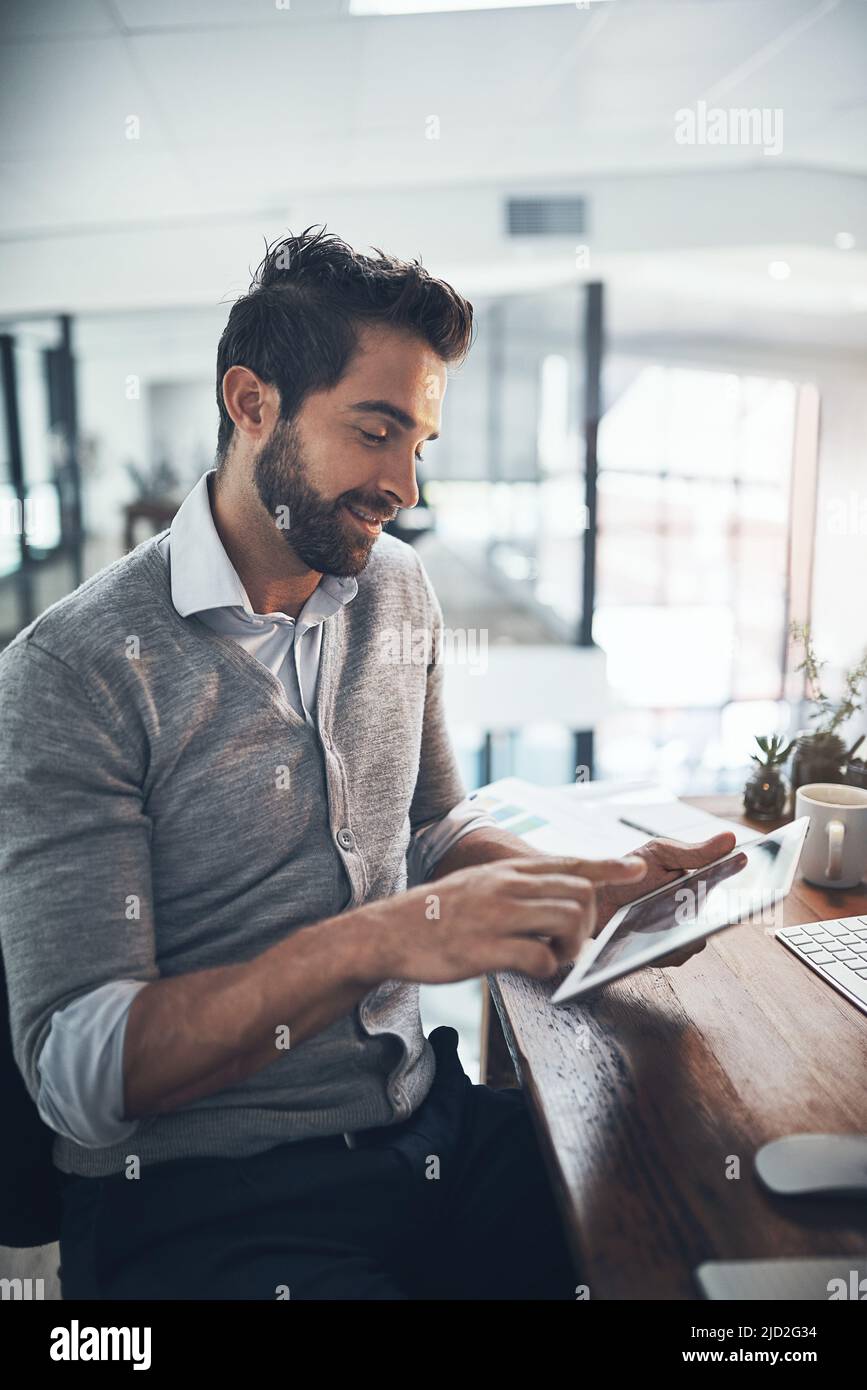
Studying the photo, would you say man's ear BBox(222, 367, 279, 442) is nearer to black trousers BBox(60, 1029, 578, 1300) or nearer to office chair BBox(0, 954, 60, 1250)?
office chair BBox(0, 954, 60, 1250)

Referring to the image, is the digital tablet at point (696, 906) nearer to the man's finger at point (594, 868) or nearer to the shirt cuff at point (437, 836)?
the man's finger at point (594, 868)

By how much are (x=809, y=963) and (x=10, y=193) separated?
4444mm

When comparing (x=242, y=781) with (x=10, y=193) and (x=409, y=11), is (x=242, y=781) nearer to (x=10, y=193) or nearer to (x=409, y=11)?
(x=409, y=11)

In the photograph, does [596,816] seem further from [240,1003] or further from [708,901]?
[240,1003]

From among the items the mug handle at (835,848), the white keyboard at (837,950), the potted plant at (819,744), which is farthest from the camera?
the potted plant at (819,744)

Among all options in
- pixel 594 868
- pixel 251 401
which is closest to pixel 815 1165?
pixel 594 868

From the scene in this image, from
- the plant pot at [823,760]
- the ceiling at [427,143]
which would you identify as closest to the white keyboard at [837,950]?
the plant pot at [823,760]

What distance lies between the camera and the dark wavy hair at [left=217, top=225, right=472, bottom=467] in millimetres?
1154

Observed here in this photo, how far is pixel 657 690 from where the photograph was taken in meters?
8.48

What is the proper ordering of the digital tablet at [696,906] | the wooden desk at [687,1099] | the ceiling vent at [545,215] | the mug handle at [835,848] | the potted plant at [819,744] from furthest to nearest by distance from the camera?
the ceiling vent at [545,215] → the potted plant at [819,744] → the mug handle at [835,848] → the digital tablet at [696,906] → the wooden desk at [687,1099]

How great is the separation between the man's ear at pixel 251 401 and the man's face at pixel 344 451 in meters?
0.02

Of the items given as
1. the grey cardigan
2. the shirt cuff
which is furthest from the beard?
the shirt cuff

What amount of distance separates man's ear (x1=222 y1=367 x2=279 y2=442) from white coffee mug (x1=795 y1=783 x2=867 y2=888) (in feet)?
3.02

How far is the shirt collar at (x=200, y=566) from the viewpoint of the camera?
1.05 metres
